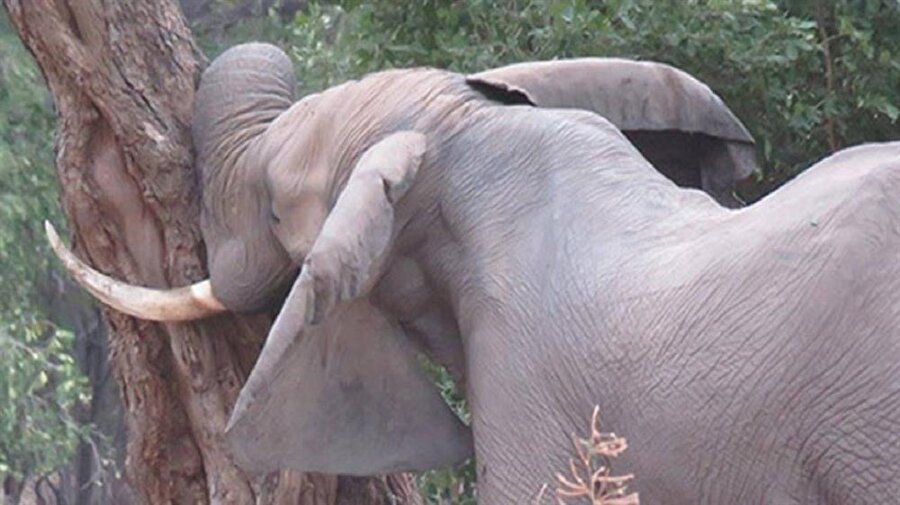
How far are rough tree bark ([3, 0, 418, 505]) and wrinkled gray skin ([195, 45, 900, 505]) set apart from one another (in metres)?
0.10

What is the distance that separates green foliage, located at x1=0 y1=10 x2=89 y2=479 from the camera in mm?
10523

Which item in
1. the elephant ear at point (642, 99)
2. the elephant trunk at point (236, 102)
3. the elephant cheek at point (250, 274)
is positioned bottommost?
the elephant cheek at point (250, 274)

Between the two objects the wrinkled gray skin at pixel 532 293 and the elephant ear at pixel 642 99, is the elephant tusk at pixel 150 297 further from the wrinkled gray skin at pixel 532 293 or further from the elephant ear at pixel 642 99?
the elephant ear at pixel 642 99

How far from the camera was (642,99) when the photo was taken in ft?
15.9

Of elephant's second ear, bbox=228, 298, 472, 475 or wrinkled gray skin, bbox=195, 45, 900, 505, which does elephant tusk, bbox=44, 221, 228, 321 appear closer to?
wrinkled gray skin, bbox=195, 45, 900, 505

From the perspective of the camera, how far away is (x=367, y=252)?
4340mm

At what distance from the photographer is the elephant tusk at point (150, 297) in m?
5.12

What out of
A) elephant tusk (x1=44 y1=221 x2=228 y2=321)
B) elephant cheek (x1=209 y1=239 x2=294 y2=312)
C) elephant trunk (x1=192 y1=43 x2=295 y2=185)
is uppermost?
elephant trunk (x1=192 y1=43 x2=295 y2=185)

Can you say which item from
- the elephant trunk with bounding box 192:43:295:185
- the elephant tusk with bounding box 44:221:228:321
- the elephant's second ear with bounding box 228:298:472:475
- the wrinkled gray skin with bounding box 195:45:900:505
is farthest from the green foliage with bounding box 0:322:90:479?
the elephant's second ear with bounding box 228:298:472:475

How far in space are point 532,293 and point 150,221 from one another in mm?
1218

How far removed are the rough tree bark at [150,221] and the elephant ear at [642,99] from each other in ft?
2.47

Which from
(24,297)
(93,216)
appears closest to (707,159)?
(93,216)

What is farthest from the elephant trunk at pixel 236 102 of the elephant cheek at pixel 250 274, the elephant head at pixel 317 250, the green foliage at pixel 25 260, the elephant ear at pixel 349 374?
the green foliage at pixel 25 260

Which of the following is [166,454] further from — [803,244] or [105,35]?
[803,244]
